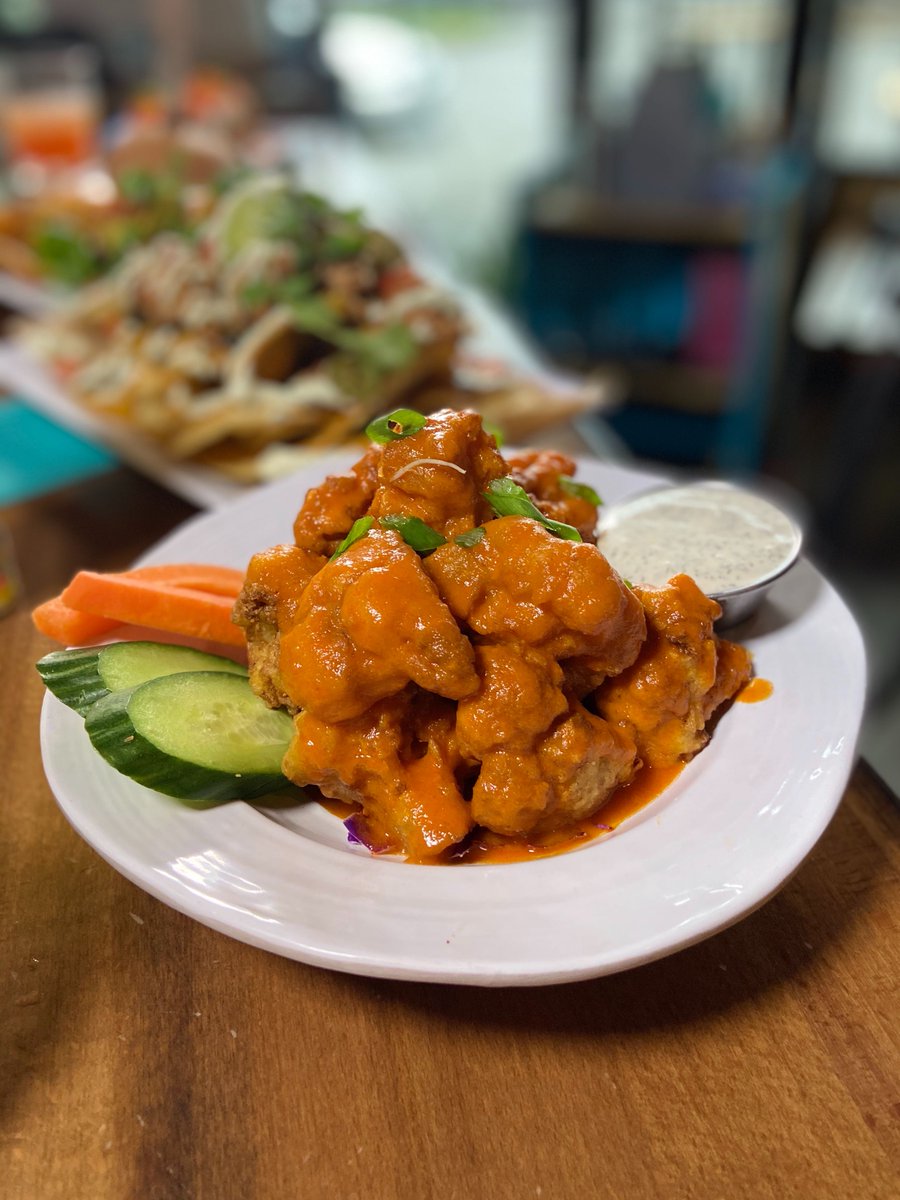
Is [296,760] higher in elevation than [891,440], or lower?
higher

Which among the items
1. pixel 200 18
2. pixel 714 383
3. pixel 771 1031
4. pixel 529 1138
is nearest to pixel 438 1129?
pixel 529 1138

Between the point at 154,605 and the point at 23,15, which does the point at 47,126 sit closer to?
the point at 23,15

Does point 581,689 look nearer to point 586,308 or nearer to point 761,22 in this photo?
point 586,308

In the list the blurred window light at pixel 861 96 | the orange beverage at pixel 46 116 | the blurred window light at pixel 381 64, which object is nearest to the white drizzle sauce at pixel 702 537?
the blurred window light at pixel 861 96

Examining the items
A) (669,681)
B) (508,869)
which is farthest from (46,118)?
(508,869)

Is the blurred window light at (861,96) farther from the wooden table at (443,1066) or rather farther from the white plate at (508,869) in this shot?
the wooden table at (443,1066)

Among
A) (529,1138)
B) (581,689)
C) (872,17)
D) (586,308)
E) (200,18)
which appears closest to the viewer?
(529,1138)
